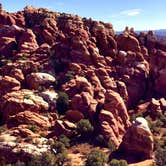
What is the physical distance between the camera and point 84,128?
82188mm

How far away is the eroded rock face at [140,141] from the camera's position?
77688 mm

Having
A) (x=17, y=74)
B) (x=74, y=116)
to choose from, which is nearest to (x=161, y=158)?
(x=74, y=116)

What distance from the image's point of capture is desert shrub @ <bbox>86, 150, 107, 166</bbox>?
70.9m

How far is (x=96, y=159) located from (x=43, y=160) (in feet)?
30.3

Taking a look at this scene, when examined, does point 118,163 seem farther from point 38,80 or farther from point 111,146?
point 38,80

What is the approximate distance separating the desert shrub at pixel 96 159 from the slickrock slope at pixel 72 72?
8595 millimetres

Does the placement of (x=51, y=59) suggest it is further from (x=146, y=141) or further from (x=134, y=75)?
(x=146, y=141)

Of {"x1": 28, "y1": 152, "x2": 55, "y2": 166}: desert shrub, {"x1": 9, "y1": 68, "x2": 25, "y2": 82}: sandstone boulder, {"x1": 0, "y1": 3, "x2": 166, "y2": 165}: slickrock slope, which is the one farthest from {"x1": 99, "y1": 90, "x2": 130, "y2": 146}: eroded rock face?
{"x1": 9, "y1": 68, "x2": 25, "y2": 82}: sandstone boulder

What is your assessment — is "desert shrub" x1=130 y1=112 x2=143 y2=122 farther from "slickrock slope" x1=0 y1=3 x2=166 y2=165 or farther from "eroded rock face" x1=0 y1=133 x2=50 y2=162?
"eroded rock face" x1=0 y1=133 x2=50 y2=162

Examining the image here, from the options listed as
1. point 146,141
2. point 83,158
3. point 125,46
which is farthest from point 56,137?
point 125,46

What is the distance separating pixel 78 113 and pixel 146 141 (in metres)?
16.7

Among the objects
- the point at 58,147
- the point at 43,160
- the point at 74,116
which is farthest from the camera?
the point at 74,116

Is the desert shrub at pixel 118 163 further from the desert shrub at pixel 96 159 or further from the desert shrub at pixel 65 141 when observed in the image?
the desert shrub at pixel 65 141

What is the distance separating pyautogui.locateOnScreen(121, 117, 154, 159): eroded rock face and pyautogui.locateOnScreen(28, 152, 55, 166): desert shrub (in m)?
16.0
